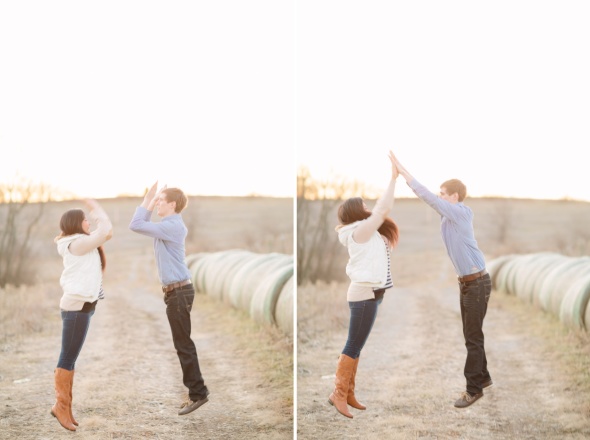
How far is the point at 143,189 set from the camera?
532cm

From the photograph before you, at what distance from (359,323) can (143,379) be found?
133cm

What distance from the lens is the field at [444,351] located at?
5.26 metres

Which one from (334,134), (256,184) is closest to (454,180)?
(334,134)

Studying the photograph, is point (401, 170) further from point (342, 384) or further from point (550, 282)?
point (342, 384)

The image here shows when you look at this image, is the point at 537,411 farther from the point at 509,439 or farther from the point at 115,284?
the point at 115,284

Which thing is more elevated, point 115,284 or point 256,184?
point 256,184

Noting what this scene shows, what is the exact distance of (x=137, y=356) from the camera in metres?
5.36

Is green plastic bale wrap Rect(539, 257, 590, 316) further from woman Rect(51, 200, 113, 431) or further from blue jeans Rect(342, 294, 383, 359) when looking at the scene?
woman Rect(51, 200, 113, 431)

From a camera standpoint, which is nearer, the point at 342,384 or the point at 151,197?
the point at 151,197

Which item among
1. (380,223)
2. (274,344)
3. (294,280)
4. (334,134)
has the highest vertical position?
(334,134)

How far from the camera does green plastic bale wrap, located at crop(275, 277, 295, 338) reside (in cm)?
569

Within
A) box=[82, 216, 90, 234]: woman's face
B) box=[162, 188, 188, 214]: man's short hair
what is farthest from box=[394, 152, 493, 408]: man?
box=[82, 216, 90, 234]: woman's face

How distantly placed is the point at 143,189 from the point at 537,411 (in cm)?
268

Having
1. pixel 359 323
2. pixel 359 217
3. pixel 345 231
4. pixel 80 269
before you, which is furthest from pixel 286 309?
pixel 80 269
